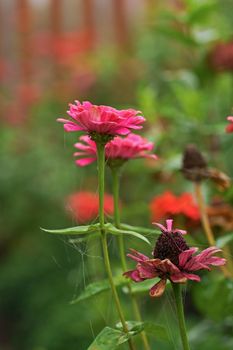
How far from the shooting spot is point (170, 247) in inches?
19.0

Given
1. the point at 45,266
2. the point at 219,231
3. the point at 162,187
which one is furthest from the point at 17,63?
the point at 219,231

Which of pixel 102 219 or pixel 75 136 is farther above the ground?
pixel 75 136

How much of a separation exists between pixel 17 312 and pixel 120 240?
4.46 feet

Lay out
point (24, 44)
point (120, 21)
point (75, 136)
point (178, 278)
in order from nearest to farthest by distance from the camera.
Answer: point (178, 278), point (75, 136), point (24, 44), point (120, 21)

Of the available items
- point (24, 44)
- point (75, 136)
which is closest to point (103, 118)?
point (75, 136)

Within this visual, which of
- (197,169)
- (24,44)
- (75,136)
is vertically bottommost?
(197,169)

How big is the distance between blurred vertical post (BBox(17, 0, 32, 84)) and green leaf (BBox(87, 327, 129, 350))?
2.58m

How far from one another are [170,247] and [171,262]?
12 millimetres

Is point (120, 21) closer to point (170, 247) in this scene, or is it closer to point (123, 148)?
point (123, 148)

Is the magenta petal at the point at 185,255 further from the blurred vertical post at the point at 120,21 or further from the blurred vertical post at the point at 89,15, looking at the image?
the blurred vertical post at the point at 89,15

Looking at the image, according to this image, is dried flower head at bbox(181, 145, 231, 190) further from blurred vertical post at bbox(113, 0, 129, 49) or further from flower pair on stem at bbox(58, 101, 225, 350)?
blurred vertical post at bbox(113, 0, 129, 49)

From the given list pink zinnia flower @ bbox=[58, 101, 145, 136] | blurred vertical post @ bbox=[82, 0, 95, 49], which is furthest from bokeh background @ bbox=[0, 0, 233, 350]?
pink zinnia flower @ bbox=[58, 101, 145, 136]

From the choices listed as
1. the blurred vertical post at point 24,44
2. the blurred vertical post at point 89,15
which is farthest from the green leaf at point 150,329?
the blurred vertical post at point 89,15

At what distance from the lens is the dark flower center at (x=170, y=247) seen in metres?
0.48
